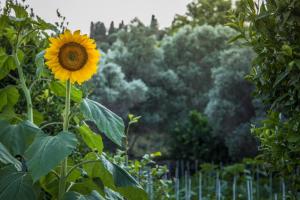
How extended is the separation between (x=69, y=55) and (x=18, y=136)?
39cm

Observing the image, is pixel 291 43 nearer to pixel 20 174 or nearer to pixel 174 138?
pixel 20 174

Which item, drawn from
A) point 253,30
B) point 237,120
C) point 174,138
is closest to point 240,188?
point 237,120

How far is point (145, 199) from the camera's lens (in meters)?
2.29

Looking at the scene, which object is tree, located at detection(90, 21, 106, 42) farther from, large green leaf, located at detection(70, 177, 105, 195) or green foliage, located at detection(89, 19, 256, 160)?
large green leaf, located at detection(70, 177, 105, 195)

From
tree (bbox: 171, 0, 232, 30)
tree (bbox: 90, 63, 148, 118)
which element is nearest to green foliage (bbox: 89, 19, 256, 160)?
tree (bbox: 90, 63, 148, 118)

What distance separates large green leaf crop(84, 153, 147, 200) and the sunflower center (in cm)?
41

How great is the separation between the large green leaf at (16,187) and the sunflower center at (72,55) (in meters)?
0.48

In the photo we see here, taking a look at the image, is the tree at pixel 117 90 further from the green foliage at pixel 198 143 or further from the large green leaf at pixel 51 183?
the large green leaf at pixel 51 183

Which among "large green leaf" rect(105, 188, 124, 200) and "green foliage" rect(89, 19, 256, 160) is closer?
"large green leaf" rect(105, 188, 124, 200)

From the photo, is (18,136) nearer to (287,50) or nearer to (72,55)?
(72,55)

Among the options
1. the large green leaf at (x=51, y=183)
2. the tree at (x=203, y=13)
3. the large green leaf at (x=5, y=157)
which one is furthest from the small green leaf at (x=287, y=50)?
the tree at (x=203, y=13)

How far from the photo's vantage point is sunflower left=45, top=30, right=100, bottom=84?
2197 mm

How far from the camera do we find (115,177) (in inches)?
84.6

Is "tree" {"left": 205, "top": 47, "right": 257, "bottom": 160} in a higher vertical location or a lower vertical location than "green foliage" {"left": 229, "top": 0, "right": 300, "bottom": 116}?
higher
